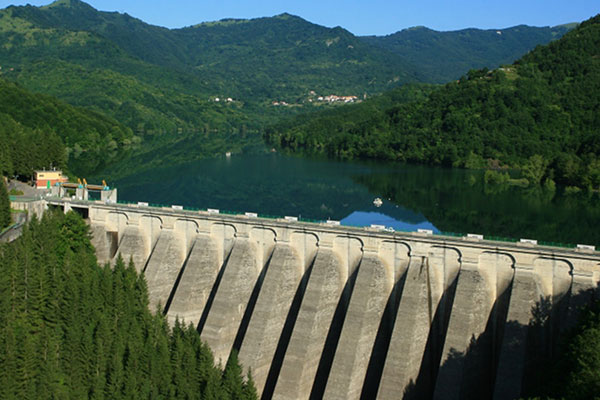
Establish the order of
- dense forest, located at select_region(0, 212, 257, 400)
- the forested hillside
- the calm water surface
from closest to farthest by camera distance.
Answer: dense forest, located at select_region(0, 212, 257, 400)
the calm water surface
the forested hillside

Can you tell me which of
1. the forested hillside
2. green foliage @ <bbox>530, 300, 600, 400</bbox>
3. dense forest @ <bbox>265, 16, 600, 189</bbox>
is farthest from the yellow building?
dense forest @ <bbox>265, 16, 600, 189</bbox>

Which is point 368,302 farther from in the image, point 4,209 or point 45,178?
point 45,178

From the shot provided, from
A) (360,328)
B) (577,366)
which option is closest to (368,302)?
(360,328)

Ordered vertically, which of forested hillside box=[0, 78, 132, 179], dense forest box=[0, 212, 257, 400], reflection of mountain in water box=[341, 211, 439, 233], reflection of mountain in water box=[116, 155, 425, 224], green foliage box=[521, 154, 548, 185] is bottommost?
dense forest box=[0, 212, 257, 400]

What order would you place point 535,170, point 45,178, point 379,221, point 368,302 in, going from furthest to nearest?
point 535,170 → point 379,221 → point 45,178 → point 368,302

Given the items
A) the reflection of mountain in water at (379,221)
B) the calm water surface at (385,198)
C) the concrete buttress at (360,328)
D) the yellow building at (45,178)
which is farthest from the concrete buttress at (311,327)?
the yellow building at (45,178)

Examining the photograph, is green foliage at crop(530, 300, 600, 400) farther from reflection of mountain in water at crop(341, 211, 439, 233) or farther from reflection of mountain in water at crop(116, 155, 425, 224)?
reflection of mountain in water at crop(116, 155, 425, 224)
